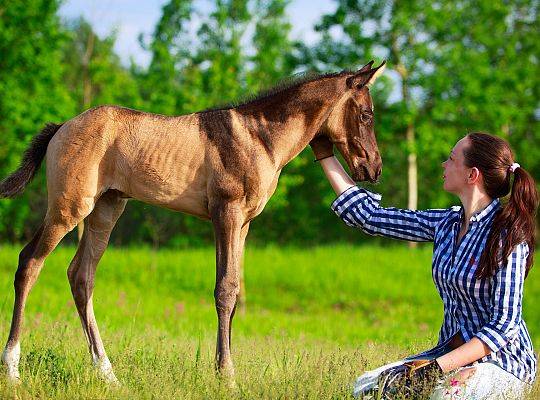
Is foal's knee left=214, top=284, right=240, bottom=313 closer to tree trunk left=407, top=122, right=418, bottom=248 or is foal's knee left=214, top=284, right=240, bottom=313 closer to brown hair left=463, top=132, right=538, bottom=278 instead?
brown hair left=463, top=132, right=538, bottom=278

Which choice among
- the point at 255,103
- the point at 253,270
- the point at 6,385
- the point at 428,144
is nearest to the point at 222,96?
the point at 253,270

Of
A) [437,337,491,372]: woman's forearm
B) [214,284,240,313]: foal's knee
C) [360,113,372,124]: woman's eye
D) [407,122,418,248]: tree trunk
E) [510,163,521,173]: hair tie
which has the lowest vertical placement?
[437,337,491,372]: woman's forearm

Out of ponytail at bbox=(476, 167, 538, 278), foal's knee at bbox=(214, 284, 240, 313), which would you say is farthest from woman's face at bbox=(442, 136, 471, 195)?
foal's knee at bbox=(214, 284, 240, 313)

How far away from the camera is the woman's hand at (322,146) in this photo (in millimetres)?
5613

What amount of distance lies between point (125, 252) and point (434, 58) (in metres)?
9.83

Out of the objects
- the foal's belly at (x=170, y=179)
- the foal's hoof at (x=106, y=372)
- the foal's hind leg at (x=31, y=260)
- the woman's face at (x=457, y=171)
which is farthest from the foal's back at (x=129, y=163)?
A: the woman's face at (x=457, y=171)

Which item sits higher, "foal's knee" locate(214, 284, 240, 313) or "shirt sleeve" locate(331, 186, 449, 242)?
"shirt sleeve" locate(331, 186, 449, 242)

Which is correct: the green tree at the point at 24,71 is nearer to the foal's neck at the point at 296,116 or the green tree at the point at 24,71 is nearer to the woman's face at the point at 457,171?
the foal's neck at the point at 296,116

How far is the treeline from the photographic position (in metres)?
16.8

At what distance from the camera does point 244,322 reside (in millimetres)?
12352

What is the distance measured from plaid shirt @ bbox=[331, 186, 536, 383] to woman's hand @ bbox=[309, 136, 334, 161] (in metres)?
0.49

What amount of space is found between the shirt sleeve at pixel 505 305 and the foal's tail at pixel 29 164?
3.41m

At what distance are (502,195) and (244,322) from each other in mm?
8067

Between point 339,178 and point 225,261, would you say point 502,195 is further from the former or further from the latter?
point 225,261
